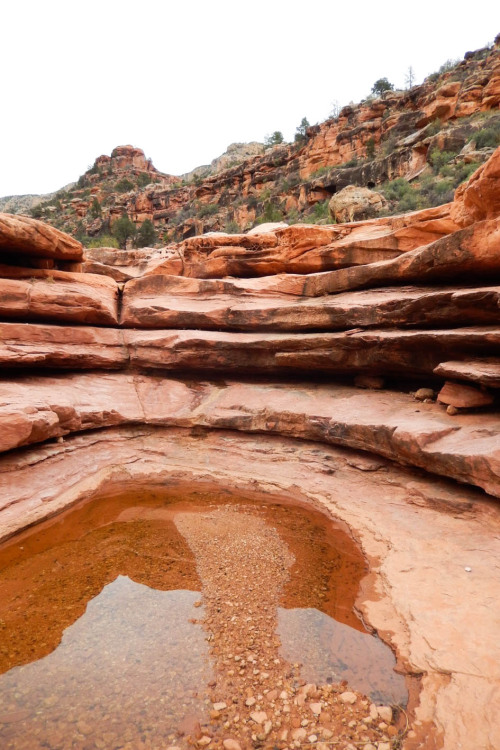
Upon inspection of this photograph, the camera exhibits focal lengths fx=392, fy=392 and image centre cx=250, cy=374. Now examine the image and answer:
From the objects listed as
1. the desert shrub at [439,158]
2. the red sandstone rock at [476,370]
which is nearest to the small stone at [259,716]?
the red sandstone rock at [476,370]

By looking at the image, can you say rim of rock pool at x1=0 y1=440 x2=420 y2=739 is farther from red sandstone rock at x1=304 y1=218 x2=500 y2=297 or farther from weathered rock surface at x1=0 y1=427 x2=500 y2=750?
red sandstone rock at x1=304 y1=218 x2=500 y2=297

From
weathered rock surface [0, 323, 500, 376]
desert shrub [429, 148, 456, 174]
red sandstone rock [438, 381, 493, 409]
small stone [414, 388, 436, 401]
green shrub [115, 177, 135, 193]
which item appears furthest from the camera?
green shrub [115, 177, 135, 193]

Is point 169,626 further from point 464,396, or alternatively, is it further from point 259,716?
point 464,396

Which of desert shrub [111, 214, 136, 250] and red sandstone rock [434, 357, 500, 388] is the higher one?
desert shrub [111, 214, 136, 250]

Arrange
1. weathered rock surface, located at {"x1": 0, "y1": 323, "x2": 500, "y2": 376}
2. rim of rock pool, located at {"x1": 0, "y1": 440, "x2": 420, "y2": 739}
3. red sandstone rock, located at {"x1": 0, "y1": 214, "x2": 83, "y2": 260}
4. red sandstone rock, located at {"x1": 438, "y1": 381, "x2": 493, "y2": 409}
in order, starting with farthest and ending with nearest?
1. red sandstone rock, located at {"x1": 0, "y1": 214, "x2": 83, "y2": 260}
2. weathered rock surface, located at {"x1": 0, "y1": 323, "x2": 500, "y2": 376}
3. red sandstone rock, located at {"x1": 438, "y1": 381, "x2": 493, "y2": 409}
4. rim of rock pool, located at {"x1": 0, "y1": 440, "x2": 420, "y2": 739}

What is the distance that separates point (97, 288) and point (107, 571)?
8803 mm

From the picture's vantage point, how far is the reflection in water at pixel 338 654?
3.43 metres

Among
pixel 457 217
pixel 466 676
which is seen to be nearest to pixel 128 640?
pixel 466 676

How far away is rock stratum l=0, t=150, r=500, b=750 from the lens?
4.48m

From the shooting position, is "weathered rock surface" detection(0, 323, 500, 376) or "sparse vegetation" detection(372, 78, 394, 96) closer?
"weathered rock surface" detection(0, 323, 500, 376)

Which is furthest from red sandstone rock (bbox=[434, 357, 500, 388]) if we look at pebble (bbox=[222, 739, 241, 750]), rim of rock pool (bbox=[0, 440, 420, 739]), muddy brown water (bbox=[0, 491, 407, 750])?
pebble (bbox=[222, 739, 241, 750])

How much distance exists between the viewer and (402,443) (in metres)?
6.86

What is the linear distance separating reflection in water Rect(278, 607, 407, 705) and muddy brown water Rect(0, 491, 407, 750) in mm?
12

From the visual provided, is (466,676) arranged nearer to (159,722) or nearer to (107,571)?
(159,722)
